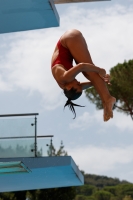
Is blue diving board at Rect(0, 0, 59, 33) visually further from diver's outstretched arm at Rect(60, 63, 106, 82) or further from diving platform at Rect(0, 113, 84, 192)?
diver's outstretched arm at Rect(60, 63, 106, 82)

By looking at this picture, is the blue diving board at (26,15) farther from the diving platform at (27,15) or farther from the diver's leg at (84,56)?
the diver's leg at (84,56)

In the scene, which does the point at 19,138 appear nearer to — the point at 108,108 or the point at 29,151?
the point at 29,151

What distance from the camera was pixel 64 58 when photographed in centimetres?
592

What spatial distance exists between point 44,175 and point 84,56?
804 cm

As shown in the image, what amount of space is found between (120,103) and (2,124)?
58.2ft

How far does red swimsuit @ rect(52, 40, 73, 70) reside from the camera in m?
5.88

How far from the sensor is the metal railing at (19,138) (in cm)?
1281

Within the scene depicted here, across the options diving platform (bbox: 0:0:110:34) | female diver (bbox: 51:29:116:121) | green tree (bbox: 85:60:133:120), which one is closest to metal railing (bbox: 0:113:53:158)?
diving platform (bbox: 0:0:110:34)

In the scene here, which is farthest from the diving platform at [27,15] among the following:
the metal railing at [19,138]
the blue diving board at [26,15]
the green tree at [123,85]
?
the green tree at [123,85]

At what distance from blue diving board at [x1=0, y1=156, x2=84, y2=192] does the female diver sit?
21.8ft

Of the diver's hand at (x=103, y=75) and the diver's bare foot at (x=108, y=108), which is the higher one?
the diver's hand at (x=103, y=75)

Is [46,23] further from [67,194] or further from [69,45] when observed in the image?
[67,194]

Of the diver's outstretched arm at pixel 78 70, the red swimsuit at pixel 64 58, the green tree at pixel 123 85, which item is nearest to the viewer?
the diver's outstretched arm at pixel 78 70

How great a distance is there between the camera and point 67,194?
24.3m
